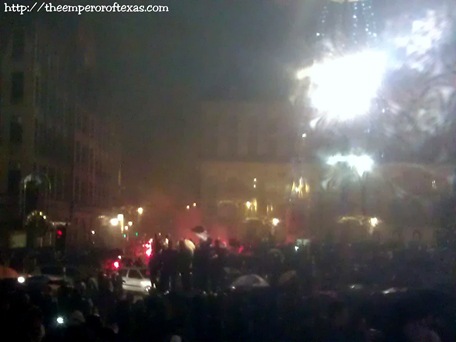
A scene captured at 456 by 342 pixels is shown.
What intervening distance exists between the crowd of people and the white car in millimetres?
146

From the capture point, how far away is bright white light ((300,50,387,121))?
10102 mm

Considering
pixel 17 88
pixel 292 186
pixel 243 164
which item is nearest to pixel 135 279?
pixel 243 164

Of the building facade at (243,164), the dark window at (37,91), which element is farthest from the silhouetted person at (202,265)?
the dark window at (37,91)

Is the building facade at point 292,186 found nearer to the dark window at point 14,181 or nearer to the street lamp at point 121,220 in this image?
the street lamp at point 121,220

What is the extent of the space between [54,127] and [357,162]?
6.93m

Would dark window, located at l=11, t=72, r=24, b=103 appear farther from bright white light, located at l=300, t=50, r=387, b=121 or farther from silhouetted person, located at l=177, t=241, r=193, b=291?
silhouetted person, located at l=177, t=241, r=193, b=291

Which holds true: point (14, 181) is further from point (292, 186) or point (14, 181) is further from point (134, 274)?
point (134, 274)

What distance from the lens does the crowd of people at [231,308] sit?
3.95 m

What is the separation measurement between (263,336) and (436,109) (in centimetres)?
757

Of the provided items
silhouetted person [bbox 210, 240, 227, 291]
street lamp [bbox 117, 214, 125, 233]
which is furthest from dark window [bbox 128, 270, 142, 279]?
street lamp [bbox 117, 214, 125, 233]

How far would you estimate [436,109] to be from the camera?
11.4 meters

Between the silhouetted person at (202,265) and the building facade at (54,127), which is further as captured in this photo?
the building facade at (54,127)

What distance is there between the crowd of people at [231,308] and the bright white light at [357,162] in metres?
4.93

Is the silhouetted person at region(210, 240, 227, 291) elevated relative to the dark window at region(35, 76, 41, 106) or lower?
lower
